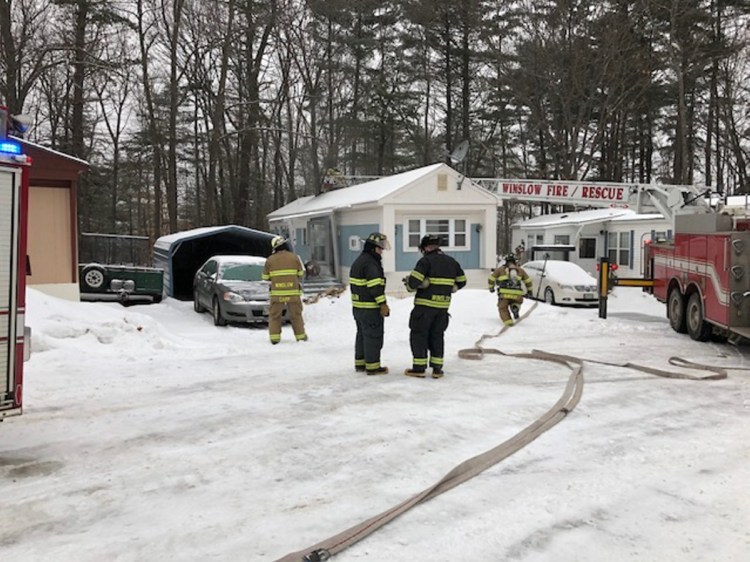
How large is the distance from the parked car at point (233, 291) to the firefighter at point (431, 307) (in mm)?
5673

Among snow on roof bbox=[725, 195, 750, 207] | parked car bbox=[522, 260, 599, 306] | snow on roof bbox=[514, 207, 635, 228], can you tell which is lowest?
parked car bbox=[522, 260, 599, 306]

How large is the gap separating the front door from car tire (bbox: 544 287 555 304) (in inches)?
294

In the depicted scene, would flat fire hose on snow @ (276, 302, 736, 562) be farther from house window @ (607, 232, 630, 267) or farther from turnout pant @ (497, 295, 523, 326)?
house window @ (607, 232, 630, 267)

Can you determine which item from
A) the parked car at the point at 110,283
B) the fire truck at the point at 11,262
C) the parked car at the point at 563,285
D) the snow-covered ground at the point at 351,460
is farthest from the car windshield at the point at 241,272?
the fire truck at the point at 11,262

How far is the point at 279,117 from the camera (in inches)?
1419

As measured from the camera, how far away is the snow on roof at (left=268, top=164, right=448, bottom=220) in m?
19.7

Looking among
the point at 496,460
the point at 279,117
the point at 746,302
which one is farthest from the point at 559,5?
the point at 496,460

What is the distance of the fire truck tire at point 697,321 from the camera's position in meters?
11.0

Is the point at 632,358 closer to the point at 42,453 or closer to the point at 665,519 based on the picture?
the point at 665,519

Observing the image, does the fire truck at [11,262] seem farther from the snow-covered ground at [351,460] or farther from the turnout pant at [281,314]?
the turnout pant at [281,314]

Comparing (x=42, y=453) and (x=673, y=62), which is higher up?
(x=673, y=62)

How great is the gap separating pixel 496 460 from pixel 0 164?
4.04 m

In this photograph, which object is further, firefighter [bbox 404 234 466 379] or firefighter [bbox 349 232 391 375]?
firefighter [bbox 349 232 391 375]

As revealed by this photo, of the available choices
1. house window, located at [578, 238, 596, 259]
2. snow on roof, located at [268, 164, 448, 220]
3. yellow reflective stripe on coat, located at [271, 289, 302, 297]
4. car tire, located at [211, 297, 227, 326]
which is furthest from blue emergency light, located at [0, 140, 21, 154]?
house window, located at [578, 238, 596, 259]
